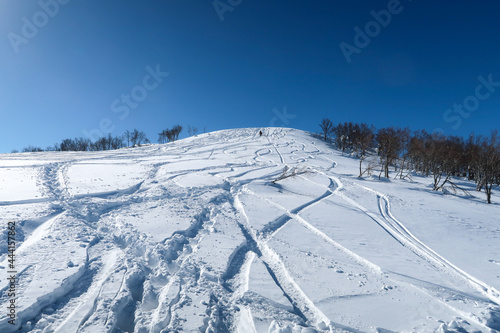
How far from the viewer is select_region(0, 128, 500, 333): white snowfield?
4.01m

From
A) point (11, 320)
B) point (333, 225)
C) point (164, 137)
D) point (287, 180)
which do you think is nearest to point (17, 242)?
point (11, 320)

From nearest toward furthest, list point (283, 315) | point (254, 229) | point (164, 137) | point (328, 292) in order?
point (283, 315) → point (328, 292) → point (254, 229) → point (164, 137)

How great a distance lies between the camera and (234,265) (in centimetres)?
579

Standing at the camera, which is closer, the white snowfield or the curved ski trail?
the white snowfield

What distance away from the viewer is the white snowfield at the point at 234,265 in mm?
4012

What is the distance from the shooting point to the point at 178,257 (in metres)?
5.92

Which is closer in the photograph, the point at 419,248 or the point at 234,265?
the point at 234,265

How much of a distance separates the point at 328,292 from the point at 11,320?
569cm

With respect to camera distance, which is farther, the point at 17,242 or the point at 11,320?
the point at 17,242

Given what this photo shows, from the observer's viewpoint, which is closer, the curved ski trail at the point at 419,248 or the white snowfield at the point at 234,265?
the white snowfield at the point at 234,265

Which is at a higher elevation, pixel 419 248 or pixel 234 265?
pixel 234 265

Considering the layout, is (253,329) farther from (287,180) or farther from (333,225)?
(287,180)

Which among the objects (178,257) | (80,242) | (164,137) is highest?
(164,137)

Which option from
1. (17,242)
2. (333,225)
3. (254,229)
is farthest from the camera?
(333,225)
